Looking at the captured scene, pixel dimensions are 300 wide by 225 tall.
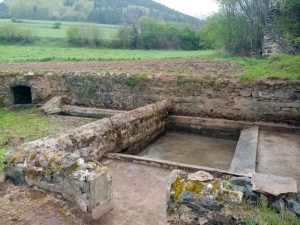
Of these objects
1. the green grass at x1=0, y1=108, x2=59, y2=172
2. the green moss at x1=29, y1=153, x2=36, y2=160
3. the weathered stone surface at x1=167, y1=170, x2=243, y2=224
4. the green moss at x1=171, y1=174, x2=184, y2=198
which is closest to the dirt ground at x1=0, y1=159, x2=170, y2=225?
the green moss at x1=29, y1=153, x2=36, y2=160

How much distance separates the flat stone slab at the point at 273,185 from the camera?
3.68m

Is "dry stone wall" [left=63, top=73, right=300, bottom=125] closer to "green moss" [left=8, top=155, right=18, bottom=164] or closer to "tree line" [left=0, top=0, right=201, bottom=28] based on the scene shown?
"green moss" [left=8, top=155, right=18, bottom=164]

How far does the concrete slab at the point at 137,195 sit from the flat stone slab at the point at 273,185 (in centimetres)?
168

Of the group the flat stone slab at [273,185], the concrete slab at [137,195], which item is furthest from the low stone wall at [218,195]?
the concrete slab at [137,195]

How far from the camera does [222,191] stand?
3912 millimetres

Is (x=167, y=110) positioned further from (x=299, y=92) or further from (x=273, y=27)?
(x=273, y=27)

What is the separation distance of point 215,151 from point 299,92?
12.4 feet

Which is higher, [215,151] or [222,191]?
[222,191]

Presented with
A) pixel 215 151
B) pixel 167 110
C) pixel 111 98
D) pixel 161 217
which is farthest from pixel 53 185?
pixel 111 98

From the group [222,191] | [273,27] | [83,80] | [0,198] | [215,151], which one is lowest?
[215,151]

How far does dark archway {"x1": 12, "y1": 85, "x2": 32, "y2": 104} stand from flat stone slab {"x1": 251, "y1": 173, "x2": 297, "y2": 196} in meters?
13.0

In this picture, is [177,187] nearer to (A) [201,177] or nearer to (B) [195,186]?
(B) [195,186]

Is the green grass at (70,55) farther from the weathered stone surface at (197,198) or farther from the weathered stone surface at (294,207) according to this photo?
the weathered stone surface at (294,207)

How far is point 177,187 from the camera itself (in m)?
4.14
